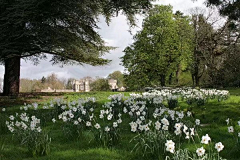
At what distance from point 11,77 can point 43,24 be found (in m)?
4.33

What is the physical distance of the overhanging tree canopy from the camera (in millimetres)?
12898

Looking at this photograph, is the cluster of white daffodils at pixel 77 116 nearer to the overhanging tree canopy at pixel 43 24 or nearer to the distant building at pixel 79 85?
the overhanging tree canopy at pixel 43 24

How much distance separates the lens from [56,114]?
25.8 ft

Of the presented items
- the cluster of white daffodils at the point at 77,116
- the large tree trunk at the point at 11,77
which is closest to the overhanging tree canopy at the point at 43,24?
the large tree trunk at the point at 11,77

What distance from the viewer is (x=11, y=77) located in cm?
1592

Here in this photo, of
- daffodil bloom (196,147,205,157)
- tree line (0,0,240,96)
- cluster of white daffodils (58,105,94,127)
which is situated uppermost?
tree line (0,0,240,96)

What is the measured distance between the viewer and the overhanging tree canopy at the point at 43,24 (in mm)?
12898

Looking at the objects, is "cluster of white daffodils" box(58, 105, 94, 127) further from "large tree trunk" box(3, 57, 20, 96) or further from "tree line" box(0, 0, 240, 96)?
"large tree trunk" box(3, 57, 20, 96)

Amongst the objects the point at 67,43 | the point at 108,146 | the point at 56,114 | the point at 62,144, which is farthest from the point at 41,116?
the point at 67,43

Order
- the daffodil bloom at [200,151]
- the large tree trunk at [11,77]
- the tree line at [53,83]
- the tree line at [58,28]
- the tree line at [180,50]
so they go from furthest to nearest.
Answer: the tree line at [53,83] < the tree line at [180,50] < the large tree trunk at [11,77] < the tree line at [58,28] < the daffodil bloom at [200,151]

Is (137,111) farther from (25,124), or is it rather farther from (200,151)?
(200,151)

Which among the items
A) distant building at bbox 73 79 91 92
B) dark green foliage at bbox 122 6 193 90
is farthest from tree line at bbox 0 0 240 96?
distant building at bbox 73 79 91 92

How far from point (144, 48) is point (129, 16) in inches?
450

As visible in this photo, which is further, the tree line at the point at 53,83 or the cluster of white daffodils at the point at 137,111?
the tree line at the point at 53,83
